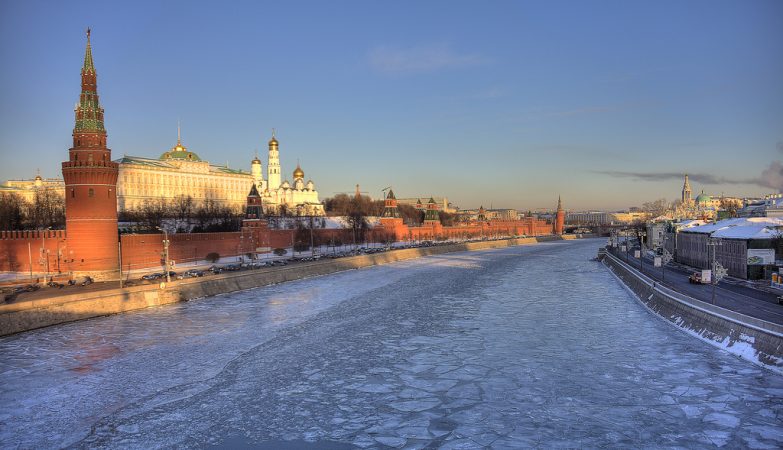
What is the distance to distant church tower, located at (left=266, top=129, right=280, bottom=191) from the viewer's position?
9525cm

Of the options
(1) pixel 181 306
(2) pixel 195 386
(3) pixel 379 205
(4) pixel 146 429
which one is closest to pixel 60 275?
(1) pixel 181 306

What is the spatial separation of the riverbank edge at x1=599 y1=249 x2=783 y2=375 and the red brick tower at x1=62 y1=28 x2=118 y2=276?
80.7ft

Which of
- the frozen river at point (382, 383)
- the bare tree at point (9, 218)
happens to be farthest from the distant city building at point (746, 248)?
the bare tree at point (9, 218)

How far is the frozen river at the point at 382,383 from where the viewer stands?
27.7 feet

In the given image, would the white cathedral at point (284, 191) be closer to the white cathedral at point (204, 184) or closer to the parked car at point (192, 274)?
the white cathedral at point (204, 184)

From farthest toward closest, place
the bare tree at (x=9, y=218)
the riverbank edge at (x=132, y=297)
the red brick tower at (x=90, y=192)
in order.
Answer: the bare tree at (x=9, y=218), the red brick tower at (x=90, y=192), the riverbank edge at (x=132, y=297)

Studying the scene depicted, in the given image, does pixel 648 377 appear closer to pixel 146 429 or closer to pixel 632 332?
pixel 632 332

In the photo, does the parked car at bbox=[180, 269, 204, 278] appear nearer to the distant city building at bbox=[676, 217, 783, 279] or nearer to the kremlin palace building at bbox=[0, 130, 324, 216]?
the distant city building at bbox=[676, 217, 783, 279]

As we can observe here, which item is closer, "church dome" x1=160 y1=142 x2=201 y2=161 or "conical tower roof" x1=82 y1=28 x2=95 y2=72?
"conical tower roof" x1=82 y1=28 x2=95 y2=72

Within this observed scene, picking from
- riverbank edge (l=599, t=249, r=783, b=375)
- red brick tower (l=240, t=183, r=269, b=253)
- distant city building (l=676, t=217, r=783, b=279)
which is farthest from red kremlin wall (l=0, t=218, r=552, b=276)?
distant city building (l=676, t=217, r=783, b=279)

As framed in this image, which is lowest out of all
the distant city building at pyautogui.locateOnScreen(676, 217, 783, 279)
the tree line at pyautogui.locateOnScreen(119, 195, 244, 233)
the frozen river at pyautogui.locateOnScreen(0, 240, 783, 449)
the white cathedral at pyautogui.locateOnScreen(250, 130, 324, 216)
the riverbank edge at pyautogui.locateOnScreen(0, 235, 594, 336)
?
the frozen river at pyautogui.locateOnScreen(0, 240, 783, 449)

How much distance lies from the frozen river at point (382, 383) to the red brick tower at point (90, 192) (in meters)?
10.0

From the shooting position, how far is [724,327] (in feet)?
44.6

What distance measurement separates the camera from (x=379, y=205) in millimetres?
105688
